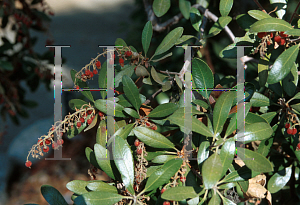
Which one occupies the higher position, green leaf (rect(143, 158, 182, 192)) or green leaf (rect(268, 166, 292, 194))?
green leaf (rect(143, 158, 182, 192))

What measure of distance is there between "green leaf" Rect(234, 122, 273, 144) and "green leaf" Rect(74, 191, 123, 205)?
31 centimetres

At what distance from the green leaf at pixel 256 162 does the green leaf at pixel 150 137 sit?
0.18m

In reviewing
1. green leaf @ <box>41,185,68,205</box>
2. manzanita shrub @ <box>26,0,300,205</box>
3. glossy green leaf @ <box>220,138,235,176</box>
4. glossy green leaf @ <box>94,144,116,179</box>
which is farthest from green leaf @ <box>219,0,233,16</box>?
green leaf @ <box>41,185,68,205</box>

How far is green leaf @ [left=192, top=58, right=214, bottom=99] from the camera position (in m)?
0.73

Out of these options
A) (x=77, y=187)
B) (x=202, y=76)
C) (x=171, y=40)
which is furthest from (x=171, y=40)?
(x=77, y=187)

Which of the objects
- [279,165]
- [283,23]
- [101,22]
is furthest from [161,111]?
[101,22]

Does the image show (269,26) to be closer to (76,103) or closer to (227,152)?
(227,152)

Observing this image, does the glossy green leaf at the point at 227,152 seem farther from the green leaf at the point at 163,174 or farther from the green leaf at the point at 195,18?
the green leaf at the point at 195,18

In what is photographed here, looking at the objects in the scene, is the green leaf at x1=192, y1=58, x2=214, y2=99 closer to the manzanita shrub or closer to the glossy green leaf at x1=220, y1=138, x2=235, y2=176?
the manzanita shrub

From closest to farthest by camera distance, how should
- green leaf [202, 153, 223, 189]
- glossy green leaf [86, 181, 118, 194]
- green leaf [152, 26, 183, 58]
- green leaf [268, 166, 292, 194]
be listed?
green leaf [202, 153, 223, 189]
glossy green leaf [86, 181, 118, 194]
green leaf [152, 26, 183, 58]
green leaf [268, 166, 292, 194]

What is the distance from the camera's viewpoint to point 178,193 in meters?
0.57

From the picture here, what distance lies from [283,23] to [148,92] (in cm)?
94

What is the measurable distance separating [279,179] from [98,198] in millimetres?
585

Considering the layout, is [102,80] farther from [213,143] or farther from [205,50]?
[205,50]
